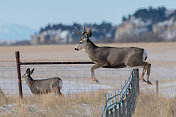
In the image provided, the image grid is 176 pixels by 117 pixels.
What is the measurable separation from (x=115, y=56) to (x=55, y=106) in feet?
6.64

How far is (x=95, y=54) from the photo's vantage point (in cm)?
974

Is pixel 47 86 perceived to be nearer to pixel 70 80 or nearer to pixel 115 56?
pixel 115 56

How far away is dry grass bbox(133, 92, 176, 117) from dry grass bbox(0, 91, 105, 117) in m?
0.97

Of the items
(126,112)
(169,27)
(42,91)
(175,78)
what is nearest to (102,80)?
(175,78)

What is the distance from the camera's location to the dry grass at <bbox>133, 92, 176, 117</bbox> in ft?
31.5

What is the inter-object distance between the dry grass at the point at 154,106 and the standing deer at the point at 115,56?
0.75m

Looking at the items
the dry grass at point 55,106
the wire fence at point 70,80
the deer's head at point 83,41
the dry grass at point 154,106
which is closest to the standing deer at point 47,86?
the wire fence at point 70,80

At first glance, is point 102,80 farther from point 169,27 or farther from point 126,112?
point 169,27

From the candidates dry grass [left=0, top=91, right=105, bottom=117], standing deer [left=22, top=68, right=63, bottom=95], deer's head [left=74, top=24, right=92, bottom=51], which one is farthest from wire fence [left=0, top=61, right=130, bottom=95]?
deer's head [left=74, top=24, right=92, bottom=51]

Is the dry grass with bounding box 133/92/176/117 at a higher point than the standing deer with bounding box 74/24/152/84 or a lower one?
lower

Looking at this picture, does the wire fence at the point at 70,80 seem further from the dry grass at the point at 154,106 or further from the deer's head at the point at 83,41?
the deer's head at the point at 83,41

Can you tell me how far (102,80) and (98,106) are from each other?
1272 cm

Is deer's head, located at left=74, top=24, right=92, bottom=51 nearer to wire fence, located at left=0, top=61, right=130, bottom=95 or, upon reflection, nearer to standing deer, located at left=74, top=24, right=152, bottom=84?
standing deer, located at left=74, top=24, right=152, bottom=84

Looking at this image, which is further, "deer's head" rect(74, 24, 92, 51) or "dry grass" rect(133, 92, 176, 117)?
"deer's head" rect(74, 24, 92, 51)
